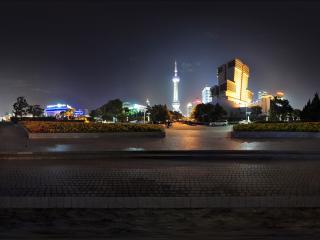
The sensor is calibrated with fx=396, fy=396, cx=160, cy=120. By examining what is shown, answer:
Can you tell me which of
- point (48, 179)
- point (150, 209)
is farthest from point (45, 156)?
point (150, 209)

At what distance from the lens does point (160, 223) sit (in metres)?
6.50

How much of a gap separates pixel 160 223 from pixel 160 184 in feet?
9.77

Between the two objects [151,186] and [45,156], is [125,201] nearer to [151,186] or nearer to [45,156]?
[151,186]

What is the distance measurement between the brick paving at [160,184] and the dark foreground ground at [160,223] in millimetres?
254

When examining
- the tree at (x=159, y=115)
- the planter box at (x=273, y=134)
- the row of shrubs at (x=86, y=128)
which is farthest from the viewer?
the tree at (x=159, y=115)

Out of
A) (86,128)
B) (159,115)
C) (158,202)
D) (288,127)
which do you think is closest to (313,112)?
(288,127)

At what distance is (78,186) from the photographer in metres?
9.16

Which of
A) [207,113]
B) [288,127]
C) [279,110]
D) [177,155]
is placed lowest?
[177,155]

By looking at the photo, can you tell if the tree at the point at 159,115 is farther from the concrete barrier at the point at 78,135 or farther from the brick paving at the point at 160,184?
the brick paving at the point at 160,184

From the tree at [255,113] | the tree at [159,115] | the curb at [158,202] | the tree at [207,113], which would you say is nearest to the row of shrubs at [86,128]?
the curb at [158,202]

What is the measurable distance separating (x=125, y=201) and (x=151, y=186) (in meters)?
1.77

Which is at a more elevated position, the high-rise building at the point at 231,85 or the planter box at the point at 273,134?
the high-rise building at the point at 231,85

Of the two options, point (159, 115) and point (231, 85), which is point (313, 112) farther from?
point (231, 85)

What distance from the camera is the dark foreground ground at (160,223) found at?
5.88 m
